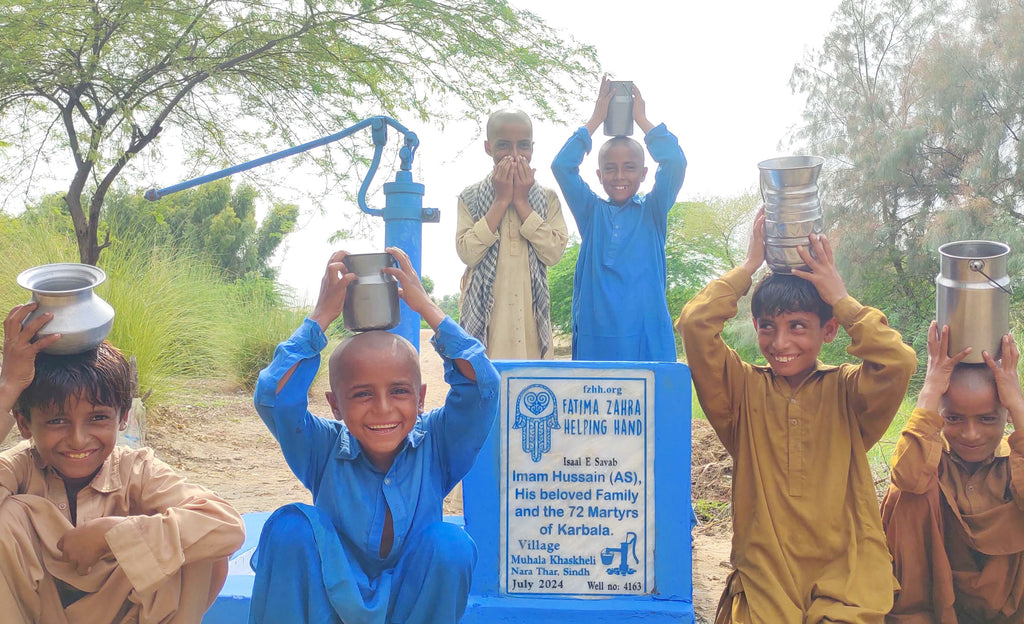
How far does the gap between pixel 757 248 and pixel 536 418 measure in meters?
0.91

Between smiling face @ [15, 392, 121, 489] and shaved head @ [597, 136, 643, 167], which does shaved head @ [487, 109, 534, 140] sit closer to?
shaved head @ [597, 136, 643, 167]

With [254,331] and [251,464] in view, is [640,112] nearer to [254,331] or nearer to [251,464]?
[251,464]

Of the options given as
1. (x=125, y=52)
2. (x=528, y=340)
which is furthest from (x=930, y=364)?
(x=125, y=52)

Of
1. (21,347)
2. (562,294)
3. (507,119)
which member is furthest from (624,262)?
(562,294)

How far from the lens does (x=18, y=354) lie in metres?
2.17

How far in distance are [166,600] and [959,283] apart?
2385 mm

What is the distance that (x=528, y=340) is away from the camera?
3.91 meters

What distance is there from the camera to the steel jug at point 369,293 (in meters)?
2.32

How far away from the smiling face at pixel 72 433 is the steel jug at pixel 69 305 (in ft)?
0.49

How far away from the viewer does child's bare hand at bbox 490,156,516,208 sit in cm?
371

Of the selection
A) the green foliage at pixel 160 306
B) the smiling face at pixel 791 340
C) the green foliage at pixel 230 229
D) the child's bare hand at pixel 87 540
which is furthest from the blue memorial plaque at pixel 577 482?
the green foliage at pixel 230 229

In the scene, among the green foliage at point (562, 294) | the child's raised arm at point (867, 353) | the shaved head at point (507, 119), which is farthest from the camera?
the green foliage at point (562, 294)

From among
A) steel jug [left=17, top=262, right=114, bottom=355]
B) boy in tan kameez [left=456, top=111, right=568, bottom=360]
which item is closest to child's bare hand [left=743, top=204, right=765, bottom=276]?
boy in tan kameez [left=456, top=111, right=568, bottom=360]

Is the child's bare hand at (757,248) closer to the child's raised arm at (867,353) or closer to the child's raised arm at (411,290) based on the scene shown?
the child's raised arm at (867,353)
